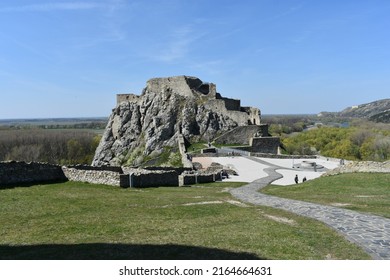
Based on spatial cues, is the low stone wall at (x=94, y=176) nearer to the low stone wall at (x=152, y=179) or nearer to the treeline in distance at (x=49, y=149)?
the low stone wall at (x=152, y=179)

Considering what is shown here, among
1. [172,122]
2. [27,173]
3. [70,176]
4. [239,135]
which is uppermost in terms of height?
[172,122]

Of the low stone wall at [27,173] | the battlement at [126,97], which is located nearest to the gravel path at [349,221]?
the low stone wall at [27,173]

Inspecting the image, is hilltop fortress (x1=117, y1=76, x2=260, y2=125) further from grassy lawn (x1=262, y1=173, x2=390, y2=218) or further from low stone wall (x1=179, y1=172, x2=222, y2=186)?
grassy lawn (x1=262, y1=173, x2=390, y2=218)

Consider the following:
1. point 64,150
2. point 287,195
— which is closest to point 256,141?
point 287,195

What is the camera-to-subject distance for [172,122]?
196ft

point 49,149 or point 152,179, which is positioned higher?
point 49,149

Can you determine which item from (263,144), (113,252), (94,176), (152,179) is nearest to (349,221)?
(113,252)

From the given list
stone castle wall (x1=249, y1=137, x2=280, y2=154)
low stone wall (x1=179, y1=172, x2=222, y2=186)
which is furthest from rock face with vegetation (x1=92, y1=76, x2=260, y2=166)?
low stone wall (x1=179, y1=172, x2=222, y2=186)

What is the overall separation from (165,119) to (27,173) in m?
39.5

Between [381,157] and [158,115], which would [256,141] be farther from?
[381,157]

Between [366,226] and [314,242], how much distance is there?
3002 millimetres

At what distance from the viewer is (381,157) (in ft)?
234

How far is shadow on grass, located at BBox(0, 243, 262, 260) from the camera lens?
25.2ft

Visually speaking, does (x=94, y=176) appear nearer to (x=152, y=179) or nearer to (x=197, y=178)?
(x=152, y=179)
